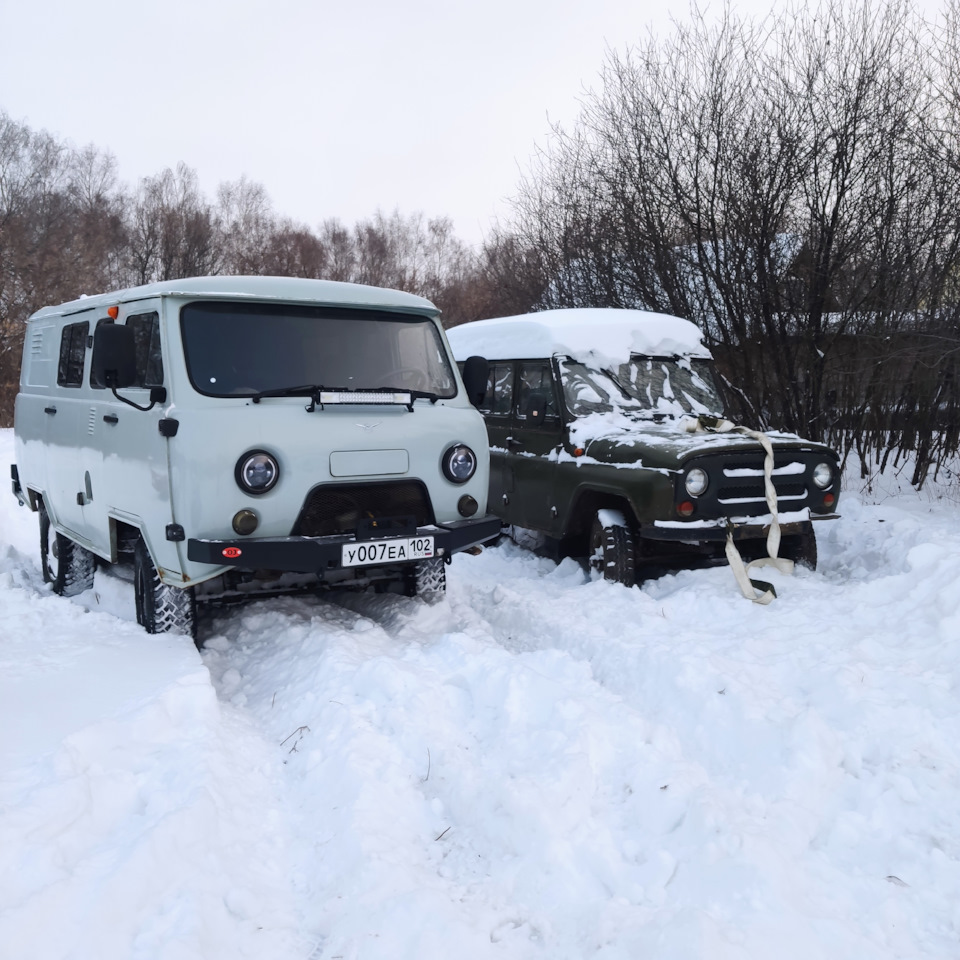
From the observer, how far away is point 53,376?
7.03m

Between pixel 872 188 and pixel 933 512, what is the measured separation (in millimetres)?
4210

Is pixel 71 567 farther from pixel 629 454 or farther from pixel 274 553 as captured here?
pixel 629 454

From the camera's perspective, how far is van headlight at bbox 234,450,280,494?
4.94 m

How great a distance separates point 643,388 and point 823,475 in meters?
1.76

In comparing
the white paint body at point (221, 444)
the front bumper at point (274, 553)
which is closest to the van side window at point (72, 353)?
the white paint body at point (221, 444)

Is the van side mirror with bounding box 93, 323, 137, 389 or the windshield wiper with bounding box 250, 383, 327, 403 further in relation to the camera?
the windshield wiper with bounding box 250, 383, 327, 403

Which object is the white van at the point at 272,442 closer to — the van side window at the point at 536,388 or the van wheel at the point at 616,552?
the van wheel at the point at 616,552

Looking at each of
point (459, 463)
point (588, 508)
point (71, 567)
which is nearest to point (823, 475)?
point (588, 508)

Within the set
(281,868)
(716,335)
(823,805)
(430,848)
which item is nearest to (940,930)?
(823,805)

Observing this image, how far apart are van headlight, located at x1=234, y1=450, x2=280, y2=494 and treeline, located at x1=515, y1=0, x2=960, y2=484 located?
19.4 feet

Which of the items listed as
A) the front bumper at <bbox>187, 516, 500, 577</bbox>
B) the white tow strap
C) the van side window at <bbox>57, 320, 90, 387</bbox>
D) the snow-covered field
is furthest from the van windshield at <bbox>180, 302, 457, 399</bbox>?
the white tow strap

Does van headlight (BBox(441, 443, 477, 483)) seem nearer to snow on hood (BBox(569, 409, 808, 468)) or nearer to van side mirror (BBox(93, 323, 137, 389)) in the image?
snow on hood (BBox(569, 409, 808, 468))

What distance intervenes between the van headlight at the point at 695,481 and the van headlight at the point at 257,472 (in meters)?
2.97

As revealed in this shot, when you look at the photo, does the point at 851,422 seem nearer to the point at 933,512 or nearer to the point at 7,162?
the point at 933,512
